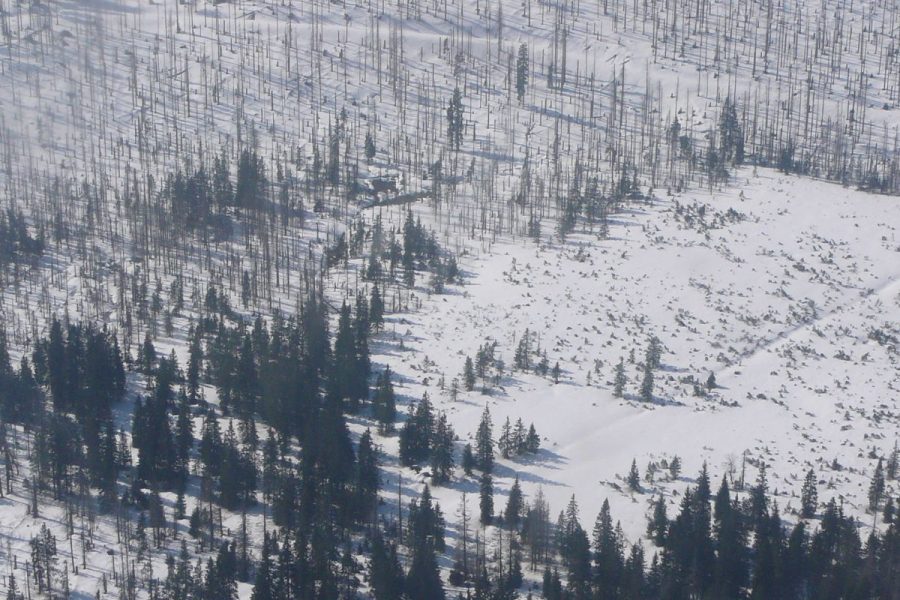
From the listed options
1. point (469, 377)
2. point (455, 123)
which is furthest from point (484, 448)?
point (455, 123)

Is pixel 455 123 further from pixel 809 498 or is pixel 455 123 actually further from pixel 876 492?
pixel 876 492

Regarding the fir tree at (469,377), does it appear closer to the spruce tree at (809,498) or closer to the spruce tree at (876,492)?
the spruce tree at (809,498)

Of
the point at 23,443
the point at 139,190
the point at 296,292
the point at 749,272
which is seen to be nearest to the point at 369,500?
the point at 23,443

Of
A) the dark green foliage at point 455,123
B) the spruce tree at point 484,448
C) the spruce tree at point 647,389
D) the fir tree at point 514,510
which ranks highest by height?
the dark green foliage at point 455,123

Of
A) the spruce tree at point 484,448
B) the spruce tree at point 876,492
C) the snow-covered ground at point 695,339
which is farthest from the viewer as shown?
the snow-covered ground at point 695,339

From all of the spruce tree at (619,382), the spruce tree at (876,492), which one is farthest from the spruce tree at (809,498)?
the spruce tree at (619,382)

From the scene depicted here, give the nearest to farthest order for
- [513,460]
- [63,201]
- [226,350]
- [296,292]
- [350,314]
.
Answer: [513,460] → [226,350] → [350,314] → [296,292] → [63,201]

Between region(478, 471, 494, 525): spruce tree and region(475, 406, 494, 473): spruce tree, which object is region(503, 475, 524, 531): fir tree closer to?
region(478, 471, 494, 525): spruce tree

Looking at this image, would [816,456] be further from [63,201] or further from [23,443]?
[63,201]

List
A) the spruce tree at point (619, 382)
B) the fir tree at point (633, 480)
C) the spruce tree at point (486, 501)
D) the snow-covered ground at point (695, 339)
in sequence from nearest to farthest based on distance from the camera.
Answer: the spruce tree at point (486, 501) < the fir tree at point (633, 480) < the snow-covered ground at point (695, 339) < the spruce tree at point (619, 382)

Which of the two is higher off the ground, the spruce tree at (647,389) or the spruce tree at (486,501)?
the spruce tree at (647,389)

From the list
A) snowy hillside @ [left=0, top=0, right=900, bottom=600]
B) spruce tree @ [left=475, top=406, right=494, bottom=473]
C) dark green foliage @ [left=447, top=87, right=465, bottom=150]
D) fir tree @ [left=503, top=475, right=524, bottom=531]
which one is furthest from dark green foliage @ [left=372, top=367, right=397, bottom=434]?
dark green foliage @ [left=447, top=87, right=465, bottom=150]
